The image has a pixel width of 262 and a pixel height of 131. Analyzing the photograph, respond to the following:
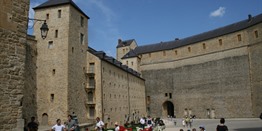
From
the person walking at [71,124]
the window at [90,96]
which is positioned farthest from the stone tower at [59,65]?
the person walking at [71,124]

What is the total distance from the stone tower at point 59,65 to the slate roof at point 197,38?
2676cm

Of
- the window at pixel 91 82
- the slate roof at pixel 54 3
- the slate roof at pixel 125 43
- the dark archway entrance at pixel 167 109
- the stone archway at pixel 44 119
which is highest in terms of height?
the slate roof at pixel 125 43

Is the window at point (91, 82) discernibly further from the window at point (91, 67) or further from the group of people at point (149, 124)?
the group of people at point (149, 124)

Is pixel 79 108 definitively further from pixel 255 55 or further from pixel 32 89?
pixel 255 55

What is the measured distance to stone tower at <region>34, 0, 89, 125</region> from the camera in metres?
21.5

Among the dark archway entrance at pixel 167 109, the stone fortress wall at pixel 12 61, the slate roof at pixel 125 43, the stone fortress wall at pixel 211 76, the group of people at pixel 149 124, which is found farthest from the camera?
the slate roof at pixel 125 43

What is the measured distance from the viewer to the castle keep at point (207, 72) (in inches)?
1407

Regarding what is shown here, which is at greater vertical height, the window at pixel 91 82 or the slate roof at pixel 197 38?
the slate roof at pixel 197 38

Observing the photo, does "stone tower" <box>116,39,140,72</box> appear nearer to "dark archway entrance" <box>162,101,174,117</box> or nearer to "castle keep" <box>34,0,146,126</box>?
"dark archway entrance" <box>162,101,174,117</box>

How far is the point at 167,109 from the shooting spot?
48781 millimetres

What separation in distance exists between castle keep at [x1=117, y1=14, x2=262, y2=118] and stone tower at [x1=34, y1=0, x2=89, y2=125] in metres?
24.8

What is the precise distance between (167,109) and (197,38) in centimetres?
1556

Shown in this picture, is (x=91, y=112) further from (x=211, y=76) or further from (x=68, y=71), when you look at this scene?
(x=211, y=76)

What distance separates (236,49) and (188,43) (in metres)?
9.82
